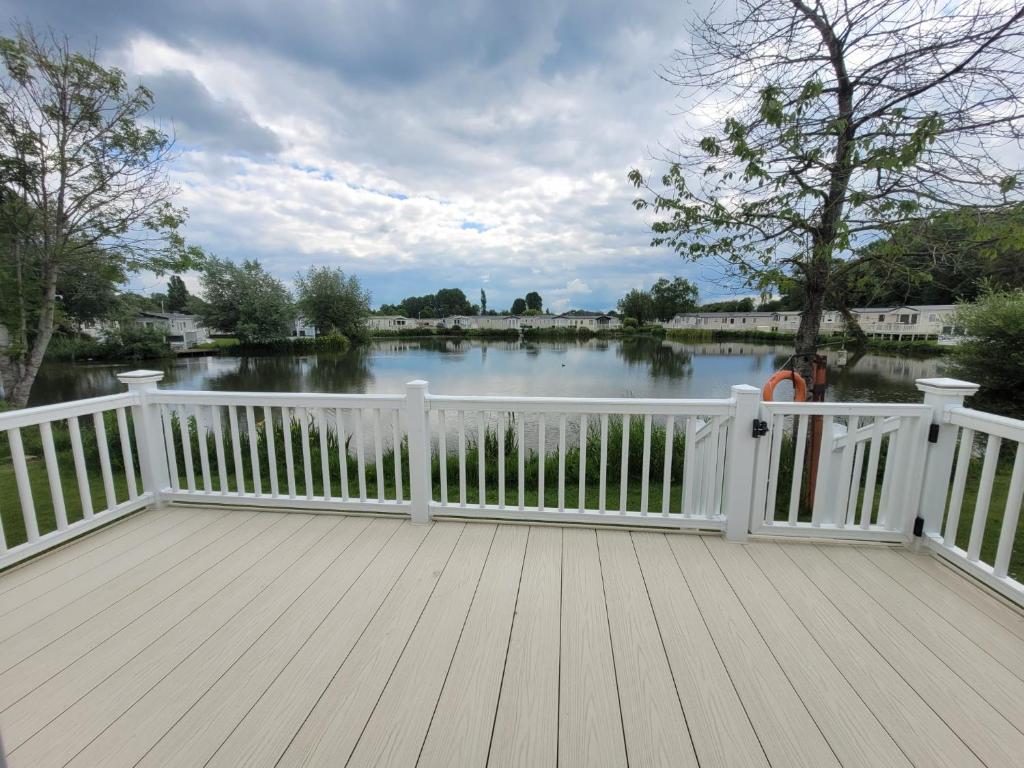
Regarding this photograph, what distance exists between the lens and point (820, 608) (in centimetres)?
172

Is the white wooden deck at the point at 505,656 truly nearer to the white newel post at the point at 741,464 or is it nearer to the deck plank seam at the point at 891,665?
the deck plank seam at the point at 891,665

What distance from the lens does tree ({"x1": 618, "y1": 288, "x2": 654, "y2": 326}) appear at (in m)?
50.4

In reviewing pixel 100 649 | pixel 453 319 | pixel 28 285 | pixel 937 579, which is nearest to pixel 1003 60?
pixel 937 579

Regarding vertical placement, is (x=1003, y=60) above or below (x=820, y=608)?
above

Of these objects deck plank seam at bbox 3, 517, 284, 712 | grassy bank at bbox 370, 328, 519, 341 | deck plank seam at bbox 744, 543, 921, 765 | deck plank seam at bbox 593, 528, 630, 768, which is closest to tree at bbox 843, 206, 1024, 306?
deck plank seam at bbox 744, 543, 921, 765

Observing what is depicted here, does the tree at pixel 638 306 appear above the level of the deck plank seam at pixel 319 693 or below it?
above

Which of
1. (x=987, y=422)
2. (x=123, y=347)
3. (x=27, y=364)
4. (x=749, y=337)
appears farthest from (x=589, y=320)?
(x=987, y=422)

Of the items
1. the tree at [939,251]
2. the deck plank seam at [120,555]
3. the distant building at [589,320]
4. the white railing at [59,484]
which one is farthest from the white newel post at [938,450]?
the distant building at [589,320]

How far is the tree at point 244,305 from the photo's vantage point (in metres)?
24.7

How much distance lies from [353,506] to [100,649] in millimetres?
1217

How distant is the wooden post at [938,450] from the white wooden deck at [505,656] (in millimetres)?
241

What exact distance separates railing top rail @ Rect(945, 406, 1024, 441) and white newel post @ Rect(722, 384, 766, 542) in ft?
2.78

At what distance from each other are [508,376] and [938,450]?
48.6ft

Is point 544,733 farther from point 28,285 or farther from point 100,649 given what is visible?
point 28,285
